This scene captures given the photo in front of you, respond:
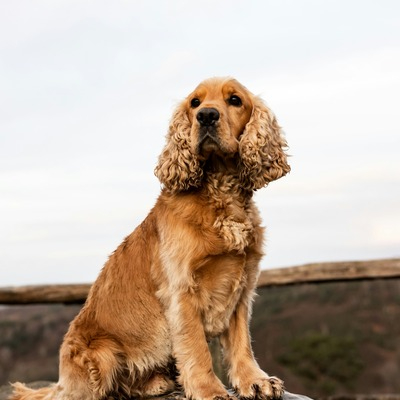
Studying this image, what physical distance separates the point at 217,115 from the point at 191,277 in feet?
3.01

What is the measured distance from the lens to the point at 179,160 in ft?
14.1

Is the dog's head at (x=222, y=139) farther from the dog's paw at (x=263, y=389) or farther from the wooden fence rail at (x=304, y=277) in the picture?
the wooden fence rail at (x=304, y=277)

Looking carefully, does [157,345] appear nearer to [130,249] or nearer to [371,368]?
[130,249]

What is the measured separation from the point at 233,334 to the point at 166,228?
2.53 ft

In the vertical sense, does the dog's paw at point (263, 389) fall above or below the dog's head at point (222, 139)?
below

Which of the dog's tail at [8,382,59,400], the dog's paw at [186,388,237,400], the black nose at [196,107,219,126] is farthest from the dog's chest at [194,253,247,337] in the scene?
the dog's tail at [8,382,59,400]

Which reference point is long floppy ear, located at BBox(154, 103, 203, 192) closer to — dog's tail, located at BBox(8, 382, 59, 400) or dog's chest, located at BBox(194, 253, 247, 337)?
dog's chest, located at BBox(194, 253, 247, 337)

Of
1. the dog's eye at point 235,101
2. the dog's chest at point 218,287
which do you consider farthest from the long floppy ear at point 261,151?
the dog's chest at point 218,287

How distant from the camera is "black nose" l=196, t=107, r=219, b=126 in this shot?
157 inches

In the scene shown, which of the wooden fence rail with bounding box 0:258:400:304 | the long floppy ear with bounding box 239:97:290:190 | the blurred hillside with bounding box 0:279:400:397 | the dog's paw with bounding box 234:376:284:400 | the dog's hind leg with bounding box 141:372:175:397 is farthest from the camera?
the blurred hillside with bounding box 0:279:400:397

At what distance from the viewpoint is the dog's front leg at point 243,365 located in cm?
412

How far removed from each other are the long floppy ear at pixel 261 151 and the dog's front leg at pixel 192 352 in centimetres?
80

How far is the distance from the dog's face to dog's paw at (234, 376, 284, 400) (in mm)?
1316

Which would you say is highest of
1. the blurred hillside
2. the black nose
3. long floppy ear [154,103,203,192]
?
the black nose
